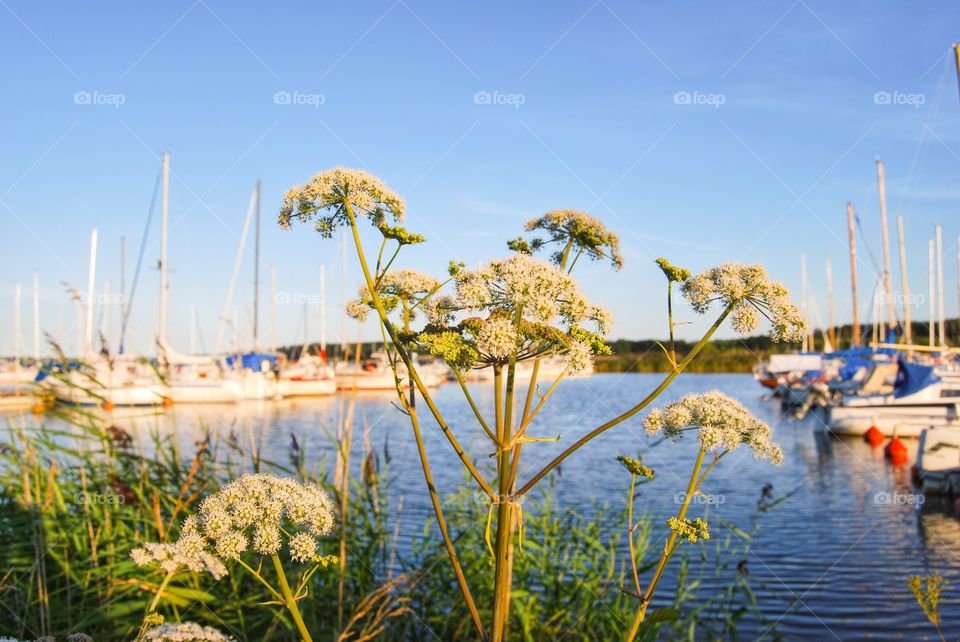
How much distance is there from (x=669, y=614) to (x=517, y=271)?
3.89 feet

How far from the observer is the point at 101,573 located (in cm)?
657

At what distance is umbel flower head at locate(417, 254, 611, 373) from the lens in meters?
2.22

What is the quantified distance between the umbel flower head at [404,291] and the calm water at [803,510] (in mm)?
4798

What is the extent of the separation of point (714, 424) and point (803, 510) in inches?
785

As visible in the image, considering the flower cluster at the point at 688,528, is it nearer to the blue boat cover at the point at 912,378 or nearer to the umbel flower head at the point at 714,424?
the umbel flower head at the point at 714,424

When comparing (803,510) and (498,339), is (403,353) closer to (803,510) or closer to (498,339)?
(498,339)

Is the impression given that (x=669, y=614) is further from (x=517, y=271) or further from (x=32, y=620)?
(x=32, y=620)

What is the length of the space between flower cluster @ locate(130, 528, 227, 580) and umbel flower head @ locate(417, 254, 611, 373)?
34.1 inches

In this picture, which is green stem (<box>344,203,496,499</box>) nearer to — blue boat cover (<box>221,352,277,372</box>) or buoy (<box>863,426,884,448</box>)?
buoy (<box>863,426,884,448</box>)

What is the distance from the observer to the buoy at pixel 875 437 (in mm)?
33594

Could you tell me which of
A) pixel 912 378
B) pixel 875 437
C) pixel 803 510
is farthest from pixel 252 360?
Result: pixel 803 510

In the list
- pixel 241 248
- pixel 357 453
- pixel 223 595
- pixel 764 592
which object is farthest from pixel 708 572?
pixel 241 248

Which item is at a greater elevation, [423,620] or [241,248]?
[241,248]

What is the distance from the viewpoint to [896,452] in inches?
1153
